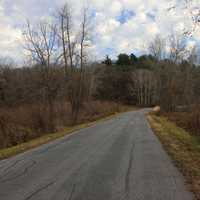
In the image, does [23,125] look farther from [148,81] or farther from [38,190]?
[148,81]

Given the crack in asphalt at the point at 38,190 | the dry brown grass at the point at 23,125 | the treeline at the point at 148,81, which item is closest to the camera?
the crack in asphalt at the point at 38,190

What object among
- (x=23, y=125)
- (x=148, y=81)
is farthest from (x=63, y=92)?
(x=148, y=81)

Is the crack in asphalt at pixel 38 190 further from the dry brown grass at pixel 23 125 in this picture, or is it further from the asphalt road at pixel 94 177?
the dry brown grass at pixel 23 125

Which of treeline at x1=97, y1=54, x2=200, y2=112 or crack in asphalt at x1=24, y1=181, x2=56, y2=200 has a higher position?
treeline at x1=97, y1=54, x2=200, y2=112

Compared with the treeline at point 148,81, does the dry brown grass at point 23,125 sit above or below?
below

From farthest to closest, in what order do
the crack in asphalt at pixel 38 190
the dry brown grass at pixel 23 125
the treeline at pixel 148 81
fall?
the treeline at pixel 148 81 → the dry brown grass at pixel 23 125 → the crack in asphalt at pixel 38 190

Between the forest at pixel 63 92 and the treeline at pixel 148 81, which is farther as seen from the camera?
the treeline at pixel 148 81

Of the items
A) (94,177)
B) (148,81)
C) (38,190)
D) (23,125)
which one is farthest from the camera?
(148,81)

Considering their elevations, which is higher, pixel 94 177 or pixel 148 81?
pixel 148 81

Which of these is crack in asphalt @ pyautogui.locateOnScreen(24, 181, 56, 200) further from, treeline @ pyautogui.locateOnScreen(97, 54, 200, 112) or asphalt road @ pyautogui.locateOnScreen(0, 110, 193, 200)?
treeline @ pyautogui.locateOnScreen(97, 54, 200, 112)

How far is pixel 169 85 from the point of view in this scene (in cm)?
5466

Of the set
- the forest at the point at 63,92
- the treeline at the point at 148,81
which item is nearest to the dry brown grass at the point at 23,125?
the forest at the point at 63,92

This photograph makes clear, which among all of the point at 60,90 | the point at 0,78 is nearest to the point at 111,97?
the point at 0,78

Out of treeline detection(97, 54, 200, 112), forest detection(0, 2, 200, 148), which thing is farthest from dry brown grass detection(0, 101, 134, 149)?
treeline detection(97, 54, 200, 112)
